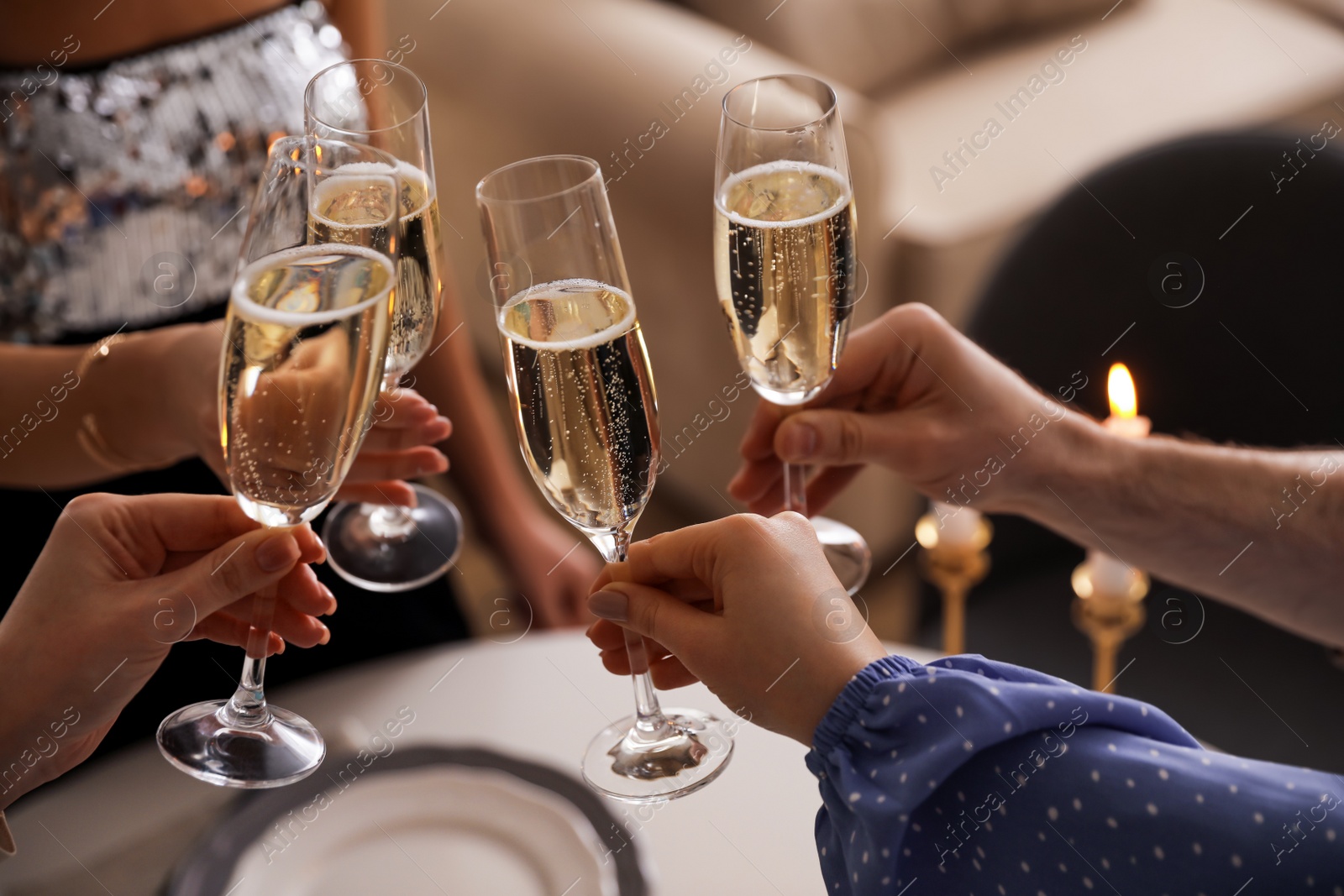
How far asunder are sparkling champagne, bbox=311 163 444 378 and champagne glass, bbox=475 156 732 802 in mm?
82

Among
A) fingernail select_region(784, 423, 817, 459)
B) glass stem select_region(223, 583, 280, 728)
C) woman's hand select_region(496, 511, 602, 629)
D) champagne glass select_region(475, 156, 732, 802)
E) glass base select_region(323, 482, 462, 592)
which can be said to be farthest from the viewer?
woman's hand select_region(496, 511, 602, 629)

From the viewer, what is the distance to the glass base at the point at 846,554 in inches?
44.2

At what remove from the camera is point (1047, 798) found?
698 mm

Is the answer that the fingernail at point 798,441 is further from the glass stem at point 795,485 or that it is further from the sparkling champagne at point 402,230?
the sparkling champagne at point 402,230

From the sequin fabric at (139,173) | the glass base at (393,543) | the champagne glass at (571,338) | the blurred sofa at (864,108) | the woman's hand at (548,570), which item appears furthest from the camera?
the blurred sofa at (864,108)

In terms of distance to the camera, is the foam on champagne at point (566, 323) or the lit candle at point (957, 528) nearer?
the foam on champagne at point (566, 323)

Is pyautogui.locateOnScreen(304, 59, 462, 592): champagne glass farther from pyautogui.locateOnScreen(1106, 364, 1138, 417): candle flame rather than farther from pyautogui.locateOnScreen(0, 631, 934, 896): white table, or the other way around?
pyautogui.locateOnScreen(1106, 364, 1138, 417): candle flame

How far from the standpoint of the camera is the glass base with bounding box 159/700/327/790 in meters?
0.85

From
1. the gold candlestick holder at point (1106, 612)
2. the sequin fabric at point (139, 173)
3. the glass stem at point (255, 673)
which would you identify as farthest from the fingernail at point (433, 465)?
the gold candlestick holder at point (1106, 612)

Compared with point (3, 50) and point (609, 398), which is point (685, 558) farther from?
point (3, 50)

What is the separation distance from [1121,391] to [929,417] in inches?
7.5

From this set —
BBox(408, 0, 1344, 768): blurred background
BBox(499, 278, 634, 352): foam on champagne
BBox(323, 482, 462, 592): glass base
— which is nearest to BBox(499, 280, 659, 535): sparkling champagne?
BBox(499, 278, 634, 352): foam on champagne

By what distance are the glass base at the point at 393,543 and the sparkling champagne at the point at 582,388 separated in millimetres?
442

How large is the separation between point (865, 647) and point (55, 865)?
611 mm
